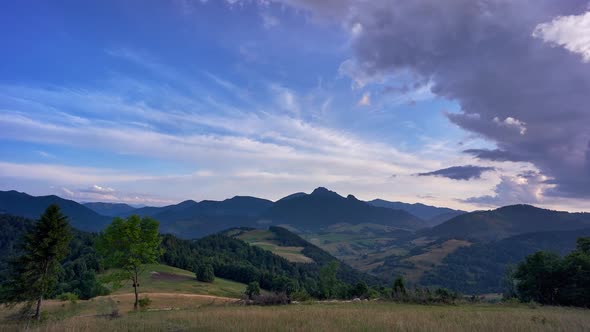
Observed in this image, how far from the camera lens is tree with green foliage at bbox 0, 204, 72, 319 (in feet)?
109

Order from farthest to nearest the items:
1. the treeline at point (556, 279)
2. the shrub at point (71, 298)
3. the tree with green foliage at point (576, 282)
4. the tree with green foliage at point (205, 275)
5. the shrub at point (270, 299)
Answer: the tree with green foliage at point (205, 275)
the shrub at point (71, 298)
the treeline at point (556, 279)
the tree with green foliage at point (576, 282)
the shrub at point (270, 299)

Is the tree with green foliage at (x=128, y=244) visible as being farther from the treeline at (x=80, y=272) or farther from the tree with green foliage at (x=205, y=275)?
the tree with green foliage at (x=205, y=275)

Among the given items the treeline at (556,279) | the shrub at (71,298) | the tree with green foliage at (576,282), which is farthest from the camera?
the shrub at (71,298)

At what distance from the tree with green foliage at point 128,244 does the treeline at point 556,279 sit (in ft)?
154

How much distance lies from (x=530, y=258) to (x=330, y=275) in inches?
2421

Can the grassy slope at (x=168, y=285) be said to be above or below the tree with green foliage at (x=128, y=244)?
below

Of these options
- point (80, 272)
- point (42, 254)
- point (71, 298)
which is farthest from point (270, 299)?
point (80, 272)

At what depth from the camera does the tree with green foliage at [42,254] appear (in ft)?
109

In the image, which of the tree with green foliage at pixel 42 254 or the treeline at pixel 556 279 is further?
the treeline at pixel 556 279

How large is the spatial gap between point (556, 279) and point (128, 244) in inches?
2037

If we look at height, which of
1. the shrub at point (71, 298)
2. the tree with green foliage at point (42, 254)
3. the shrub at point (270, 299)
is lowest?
the shrub at point (71, 298)

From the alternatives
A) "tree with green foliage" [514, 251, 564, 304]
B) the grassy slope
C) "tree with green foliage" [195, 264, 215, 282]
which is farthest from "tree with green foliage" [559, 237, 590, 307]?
"tree with green foliage" [195, 264, 215, 282]

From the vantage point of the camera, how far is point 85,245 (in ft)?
512

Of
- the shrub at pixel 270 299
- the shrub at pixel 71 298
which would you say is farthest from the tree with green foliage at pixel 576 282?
the shrub at pixel 71 298
